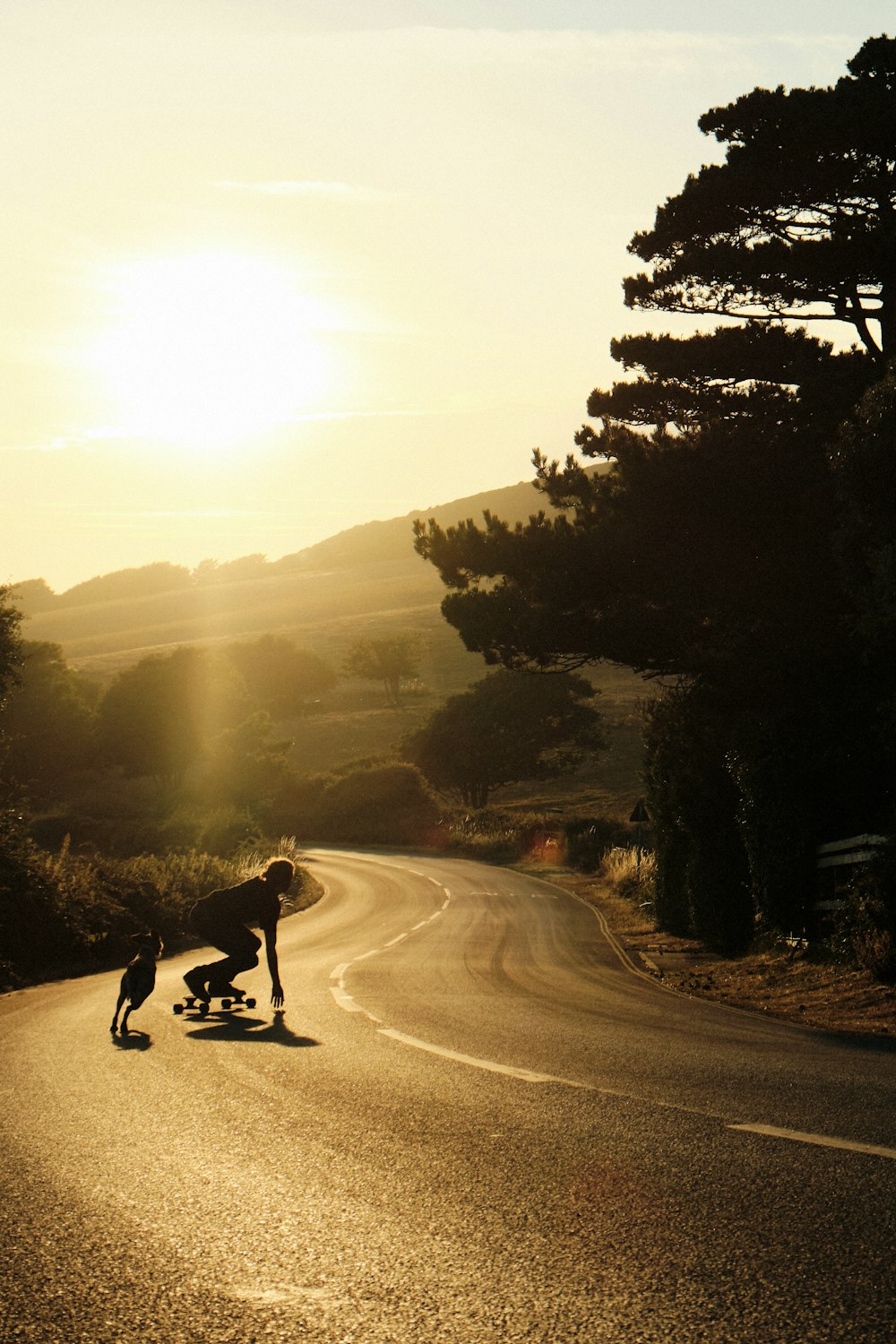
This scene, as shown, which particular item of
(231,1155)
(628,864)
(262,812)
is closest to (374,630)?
(262,812)

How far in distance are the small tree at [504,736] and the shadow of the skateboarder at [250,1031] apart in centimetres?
6281

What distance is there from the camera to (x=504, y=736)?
76.4 m

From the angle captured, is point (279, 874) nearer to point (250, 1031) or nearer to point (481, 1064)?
point (250, 1031)

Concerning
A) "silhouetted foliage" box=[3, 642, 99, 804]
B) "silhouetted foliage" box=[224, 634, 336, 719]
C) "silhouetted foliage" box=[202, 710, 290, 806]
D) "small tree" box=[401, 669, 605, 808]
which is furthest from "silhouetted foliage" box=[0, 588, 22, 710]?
"silhouetted foliage" box=[224, 634, 336, 719]

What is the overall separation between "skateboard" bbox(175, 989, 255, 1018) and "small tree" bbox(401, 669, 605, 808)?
6176 cm

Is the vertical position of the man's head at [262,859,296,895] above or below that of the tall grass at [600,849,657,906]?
above

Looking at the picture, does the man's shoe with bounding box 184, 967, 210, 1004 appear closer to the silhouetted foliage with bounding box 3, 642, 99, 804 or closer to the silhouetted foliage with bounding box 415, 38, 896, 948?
the silhouetted foliage with bounding box 415, 38, 896, 948

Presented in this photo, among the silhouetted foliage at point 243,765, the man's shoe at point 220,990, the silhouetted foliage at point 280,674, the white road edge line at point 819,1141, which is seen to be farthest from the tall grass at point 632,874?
the silhouetted foliage at point 280,674

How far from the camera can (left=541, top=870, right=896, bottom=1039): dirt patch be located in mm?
12102

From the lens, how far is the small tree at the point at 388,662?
351 ft

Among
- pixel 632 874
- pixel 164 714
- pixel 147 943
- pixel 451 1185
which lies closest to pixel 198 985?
pixel 147 943

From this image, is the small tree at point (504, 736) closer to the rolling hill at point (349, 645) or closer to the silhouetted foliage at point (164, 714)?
the rolling hill at point (349, 645)

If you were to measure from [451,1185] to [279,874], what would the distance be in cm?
759

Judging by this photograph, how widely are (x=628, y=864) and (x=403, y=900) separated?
7.09m
